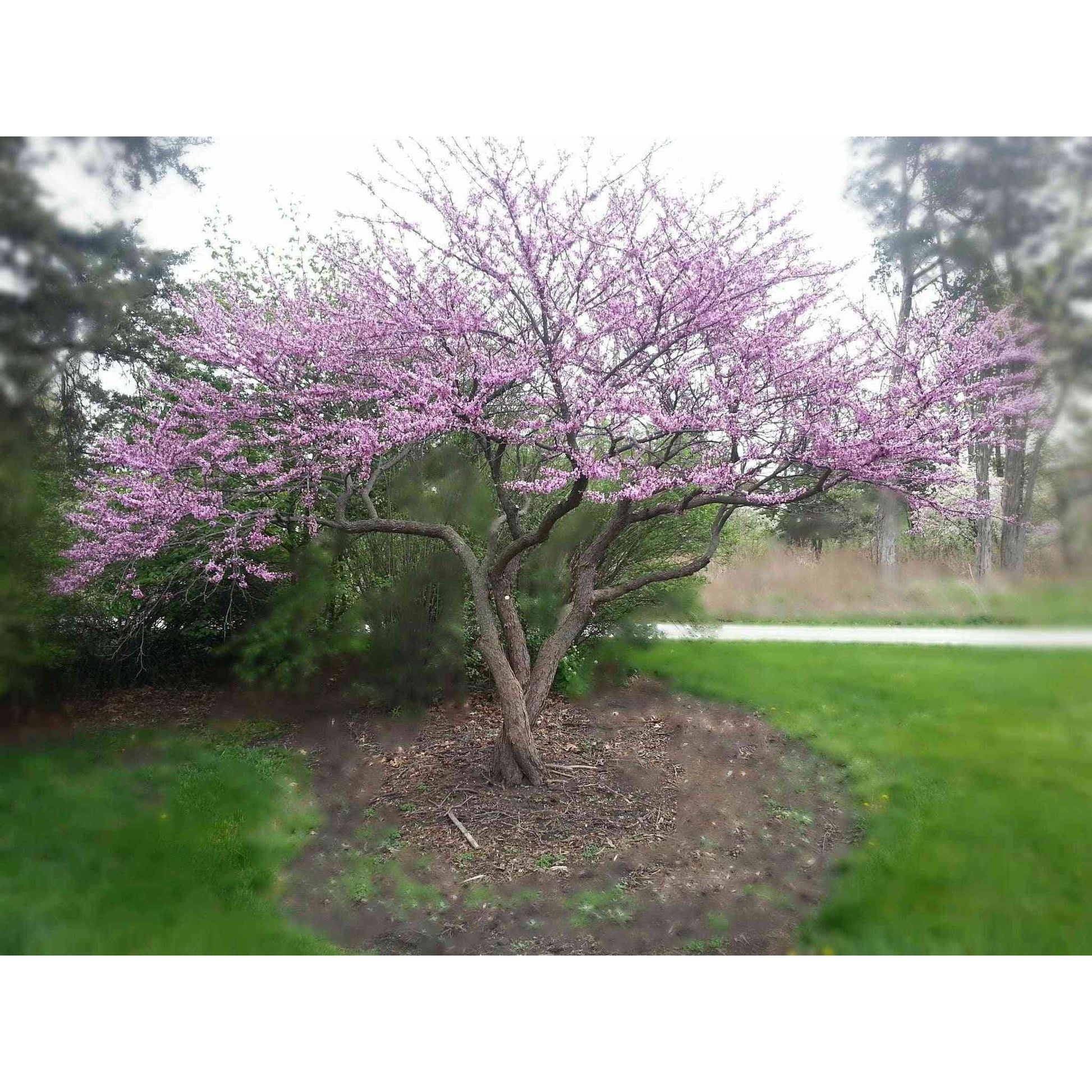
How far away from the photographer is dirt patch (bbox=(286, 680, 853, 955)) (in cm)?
192

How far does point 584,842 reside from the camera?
2.26m

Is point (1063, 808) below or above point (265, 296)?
below

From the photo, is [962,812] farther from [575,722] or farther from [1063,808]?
[575,722]

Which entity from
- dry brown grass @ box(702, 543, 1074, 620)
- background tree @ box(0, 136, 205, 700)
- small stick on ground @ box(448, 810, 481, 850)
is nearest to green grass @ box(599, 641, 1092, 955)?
dry brown grass @ box(702, 543, 1074, 620)

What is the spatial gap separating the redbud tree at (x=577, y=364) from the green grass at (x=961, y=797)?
590 millimetres

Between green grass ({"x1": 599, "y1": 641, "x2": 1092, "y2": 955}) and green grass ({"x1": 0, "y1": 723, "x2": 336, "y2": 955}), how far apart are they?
1.58 meters

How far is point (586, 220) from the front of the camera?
211 cm

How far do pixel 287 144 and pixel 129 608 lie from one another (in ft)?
6.79

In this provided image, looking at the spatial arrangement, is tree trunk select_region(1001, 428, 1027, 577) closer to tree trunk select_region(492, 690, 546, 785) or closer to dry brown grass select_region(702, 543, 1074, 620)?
dry brown grass select_region(702, 543, 1074, 620)

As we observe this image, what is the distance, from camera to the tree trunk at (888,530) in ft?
7.61

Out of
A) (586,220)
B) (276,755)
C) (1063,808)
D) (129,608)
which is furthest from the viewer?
(129,608)

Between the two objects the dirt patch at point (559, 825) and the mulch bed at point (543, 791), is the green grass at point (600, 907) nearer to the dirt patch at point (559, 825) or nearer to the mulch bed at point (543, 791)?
the dirt patch at point (559, 825)

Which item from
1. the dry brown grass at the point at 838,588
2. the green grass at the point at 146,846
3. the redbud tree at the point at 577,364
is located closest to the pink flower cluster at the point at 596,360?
the redbud tree at the point at 577,364
